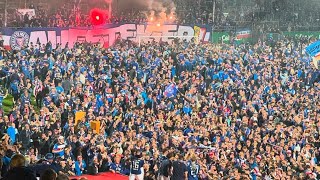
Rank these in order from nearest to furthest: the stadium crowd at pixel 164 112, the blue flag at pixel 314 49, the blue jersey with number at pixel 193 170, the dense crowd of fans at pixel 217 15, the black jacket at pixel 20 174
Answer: the black jacket at pixel 20 174
the blue jersey with number at pixel 193 170
the stadium crowd at pixel 164 112
the blue flag at pixel 314 49
the dense crowd of fans at pixel 217 15

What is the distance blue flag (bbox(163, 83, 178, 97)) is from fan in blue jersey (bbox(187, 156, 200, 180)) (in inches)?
250

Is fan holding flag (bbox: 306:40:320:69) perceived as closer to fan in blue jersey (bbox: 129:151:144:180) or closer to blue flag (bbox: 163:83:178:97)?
blue flag (bbox: 163:83:178:97)

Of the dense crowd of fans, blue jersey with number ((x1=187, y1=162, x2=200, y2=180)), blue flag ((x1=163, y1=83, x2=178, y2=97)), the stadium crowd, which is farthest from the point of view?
the dense crowd of fans

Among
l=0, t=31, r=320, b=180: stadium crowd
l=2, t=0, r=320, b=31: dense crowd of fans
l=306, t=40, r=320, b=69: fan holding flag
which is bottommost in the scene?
l=0, t=31, r=320, b=180: stadium crowd

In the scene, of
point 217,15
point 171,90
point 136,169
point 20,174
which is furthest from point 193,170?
point 217,15

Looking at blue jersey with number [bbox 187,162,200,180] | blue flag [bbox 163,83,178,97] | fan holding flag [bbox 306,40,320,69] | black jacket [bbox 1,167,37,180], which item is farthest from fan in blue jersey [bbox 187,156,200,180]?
fan holding flag [bbox 306,40,320,69]

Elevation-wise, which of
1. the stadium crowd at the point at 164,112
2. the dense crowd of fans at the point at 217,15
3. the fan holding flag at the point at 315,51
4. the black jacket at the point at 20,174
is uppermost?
the dense crowd of fans at the point at 217,15

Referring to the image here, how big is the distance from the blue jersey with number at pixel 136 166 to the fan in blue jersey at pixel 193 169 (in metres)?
1.06

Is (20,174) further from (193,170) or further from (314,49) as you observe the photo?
(314,49)

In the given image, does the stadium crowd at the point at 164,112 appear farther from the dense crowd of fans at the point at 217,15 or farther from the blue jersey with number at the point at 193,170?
the dense crowd of fans at the point at 217,15

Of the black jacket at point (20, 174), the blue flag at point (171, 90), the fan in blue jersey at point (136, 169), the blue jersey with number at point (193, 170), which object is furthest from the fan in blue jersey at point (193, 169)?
the black jacket at point (20, 174)

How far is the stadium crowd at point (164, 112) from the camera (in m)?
14.2

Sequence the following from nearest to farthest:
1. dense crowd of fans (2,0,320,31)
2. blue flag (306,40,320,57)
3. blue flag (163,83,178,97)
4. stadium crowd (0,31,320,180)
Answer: stadium crowd (0,31,320,180) < blue flag (163,83,178,97) < blue flag (306,40,320,57) < dense crowd of fans (2,0,320,31)

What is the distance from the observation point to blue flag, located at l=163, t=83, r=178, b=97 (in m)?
20.2
